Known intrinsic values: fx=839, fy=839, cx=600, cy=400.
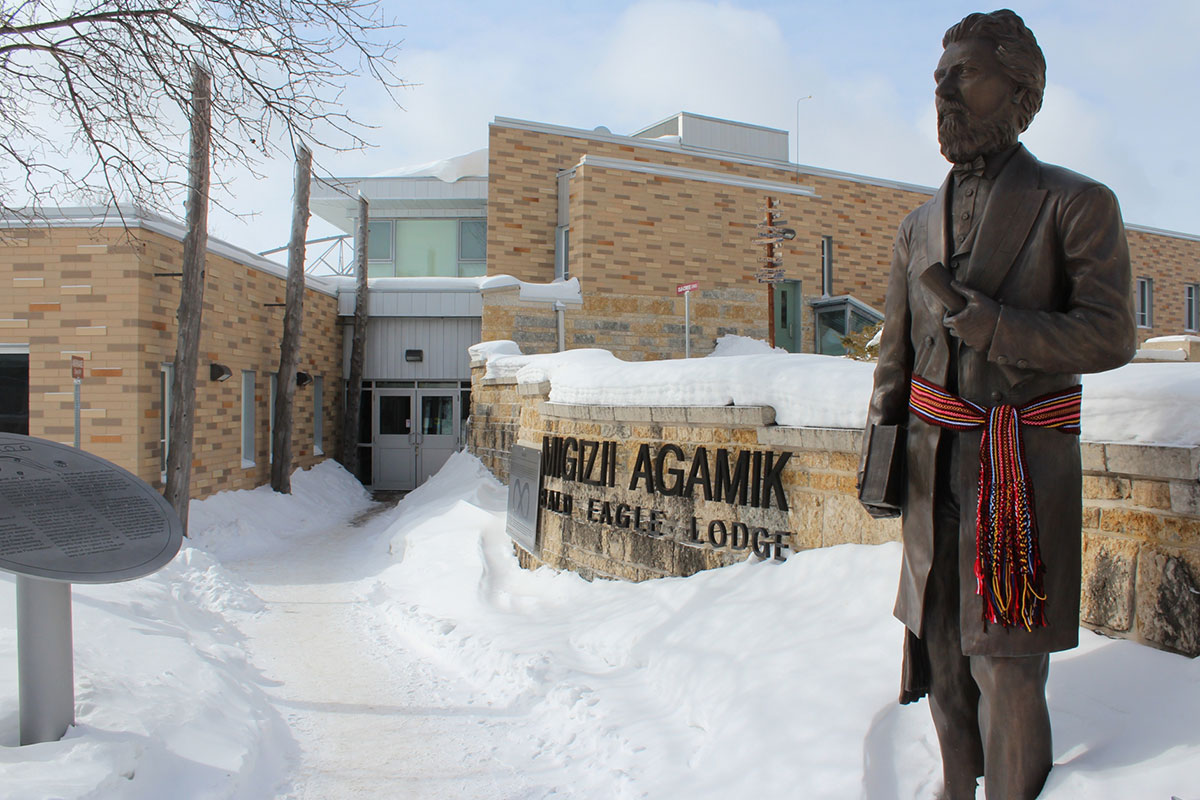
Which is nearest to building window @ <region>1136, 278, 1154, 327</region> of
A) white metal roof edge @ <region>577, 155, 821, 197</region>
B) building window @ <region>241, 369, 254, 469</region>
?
white metal roof edge @ <region>577, 155, 821, 197</region>

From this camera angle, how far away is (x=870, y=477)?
2814 mm

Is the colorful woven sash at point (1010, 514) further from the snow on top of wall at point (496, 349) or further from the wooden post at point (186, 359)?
the snow on top of wall at point (496, 349)

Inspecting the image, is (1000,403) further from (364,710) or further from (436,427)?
(436,427)

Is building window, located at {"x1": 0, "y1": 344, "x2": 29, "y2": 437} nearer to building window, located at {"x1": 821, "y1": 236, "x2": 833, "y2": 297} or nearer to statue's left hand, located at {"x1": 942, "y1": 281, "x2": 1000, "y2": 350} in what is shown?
statue's left hand, located at {"x1": 942, "y1": 281, "x2": 1000, "y2": 350}

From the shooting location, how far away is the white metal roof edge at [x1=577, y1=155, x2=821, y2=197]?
1488cm

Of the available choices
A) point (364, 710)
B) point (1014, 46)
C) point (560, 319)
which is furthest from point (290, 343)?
point (1014, 46)

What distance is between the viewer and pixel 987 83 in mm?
2490

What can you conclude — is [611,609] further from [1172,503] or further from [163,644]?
[1172,503]

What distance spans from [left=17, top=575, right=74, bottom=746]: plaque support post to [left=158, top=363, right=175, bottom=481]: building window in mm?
7899

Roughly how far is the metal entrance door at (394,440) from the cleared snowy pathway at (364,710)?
10364mm

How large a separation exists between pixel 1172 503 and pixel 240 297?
1342cm

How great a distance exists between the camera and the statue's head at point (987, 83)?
2.47 metres

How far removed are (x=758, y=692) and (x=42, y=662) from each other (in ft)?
10.1

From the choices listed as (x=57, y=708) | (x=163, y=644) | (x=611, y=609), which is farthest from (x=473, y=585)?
(x=57, y=708)
